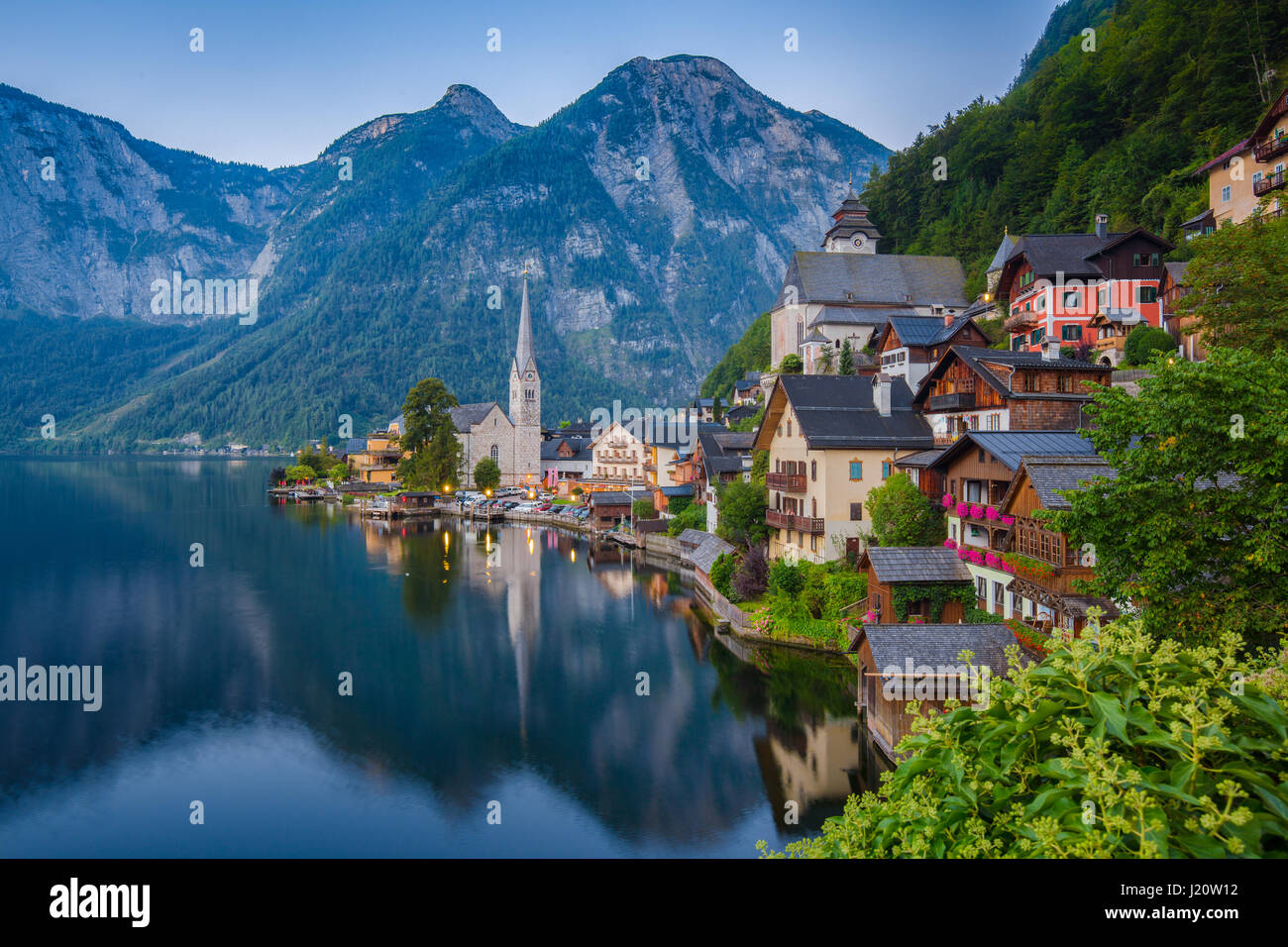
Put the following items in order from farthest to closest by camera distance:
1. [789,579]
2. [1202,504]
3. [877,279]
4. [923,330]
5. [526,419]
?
[526,419], [877,279], [923,330], [789,579], [1202,504]

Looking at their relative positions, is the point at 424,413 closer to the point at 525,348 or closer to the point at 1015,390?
the point at 525,348

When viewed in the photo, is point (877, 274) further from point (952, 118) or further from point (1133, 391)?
point (1133, 391)

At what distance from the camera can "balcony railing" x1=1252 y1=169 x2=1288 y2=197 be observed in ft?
113

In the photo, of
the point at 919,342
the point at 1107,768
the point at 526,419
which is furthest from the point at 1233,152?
the point at 526,419

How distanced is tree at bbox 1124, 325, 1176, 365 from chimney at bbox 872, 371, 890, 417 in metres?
11.1

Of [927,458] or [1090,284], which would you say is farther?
[1090,284]

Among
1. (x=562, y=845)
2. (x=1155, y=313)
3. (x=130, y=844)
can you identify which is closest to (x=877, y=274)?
(x=1155, y=313)

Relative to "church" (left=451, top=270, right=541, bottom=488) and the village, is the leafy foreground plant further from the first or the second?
"church" (left=451, top=270, right=541, bottom=488)

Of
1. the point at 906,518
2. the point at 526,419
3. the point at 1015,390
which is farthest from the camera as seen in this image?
the point at 526,419

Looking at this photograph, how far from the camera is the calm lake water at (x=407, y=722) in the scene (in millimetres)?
19500

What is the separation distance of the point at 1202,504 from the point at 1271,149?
3378cm

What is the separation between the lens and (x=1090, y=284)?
135 ft

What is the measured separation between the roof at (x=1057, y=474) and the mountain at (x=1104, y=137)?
28802 mm

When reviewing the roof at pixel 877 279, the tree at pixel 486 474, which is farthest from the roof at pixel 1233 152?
the tree at pixel 486 474
